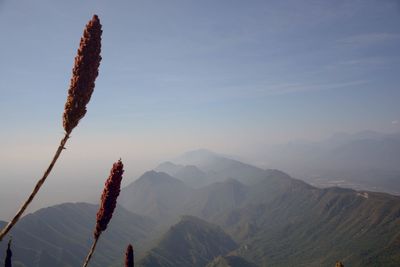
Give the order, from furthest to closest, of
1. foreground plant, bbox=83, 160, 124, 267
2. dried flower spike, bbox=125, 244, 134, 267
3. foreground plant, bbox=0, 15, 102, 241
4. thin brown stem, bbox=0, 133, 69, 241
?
1. dried flower spike, bbox=125, 244, 134, 267
2. foreground plant, bbox=83, 160, 124, 267
3. foreground plant, bbox=0, 15, 102, 241
4. thin brown stem, bbox=0, 133, 69, 241

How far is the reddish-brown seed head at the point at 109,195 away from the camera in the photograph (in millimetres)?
5398

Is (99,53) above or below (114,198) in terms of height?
above

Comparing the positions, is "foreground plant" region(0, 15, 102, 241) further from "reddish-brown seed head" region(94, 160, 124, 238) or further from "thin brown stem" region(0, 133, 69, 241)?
"reddish-brown seed head" region(94, 160, 124, 238)

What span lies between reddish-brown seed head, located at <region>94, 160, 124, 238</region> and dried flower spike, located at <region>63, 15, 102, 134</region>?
109 cm

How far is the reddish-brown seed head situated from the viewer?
5.40 meters

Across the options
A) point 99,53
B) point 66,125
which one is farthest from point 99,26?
point 66,125

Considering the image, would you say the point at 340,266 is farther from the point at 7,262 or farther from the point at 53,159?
the point at 53,159

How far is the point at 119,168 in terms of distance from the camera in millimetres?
5395

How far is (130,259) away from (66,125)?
16.2ft

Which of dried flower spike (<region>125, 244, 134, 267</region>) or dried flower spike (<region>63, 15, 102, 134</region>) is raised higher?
dried flower spike (<region>63, 15, 102, 134</region>)

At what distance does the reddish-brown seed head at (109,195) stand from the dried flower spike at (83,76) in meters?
1.09

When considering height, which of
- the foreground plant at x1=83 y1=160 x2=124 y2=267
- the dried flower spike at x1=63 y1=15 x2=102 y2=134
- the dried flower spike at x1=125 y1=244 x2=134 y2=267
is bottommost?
the dried flower spike at x1=125 y1=244 x2=134 y2=267

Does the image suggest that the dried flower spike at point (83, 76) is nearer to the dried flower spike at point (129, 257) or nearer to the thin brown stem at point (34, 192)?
the thin brown stem at point (34, 192)

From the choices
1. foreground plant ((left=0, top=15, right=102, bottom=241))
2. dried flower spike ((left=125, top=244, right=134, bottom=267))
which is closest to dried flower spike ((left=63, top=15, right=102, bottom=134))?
foreground plant ((left=0, top=15, right=102, bottom=241))
